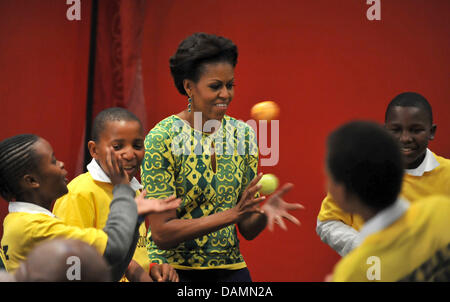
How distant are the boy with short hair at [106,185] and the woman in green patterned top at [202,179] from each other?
8cm

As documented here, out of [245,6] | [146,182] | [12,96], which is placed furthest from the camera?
[245,6]

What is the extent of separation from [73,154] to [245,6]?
1.54 m

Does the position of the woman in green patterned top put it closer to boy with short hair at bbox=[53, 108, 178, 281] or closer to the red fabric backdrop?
boy with short hair at bbox=[53, 108, 178, 281]

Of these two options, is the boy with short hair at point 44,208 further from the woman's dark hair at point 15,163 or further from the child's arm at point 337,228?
the child's arm at point 337,228

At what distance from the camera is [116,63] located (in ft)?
12.1

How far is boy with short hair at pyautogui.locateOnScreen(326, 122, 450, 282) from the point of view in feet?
4.65

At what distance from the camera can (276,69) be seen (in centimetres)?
381

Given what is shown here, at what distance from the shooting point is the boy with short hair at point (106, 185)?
2195 millimetres

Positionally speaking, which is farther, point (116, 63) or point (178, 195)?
point (116, 63)

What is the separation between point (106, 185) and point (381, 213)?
48.4 inches

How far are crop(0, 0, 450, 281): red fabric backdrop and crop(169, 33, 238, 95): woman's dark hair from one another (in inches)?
47.2

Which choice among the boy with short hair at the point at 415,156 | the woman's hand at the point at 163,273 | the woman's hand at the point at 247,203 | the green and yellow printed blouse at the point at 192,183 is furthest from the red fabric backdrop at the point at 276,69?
the woman's hand at the point at 163,273
